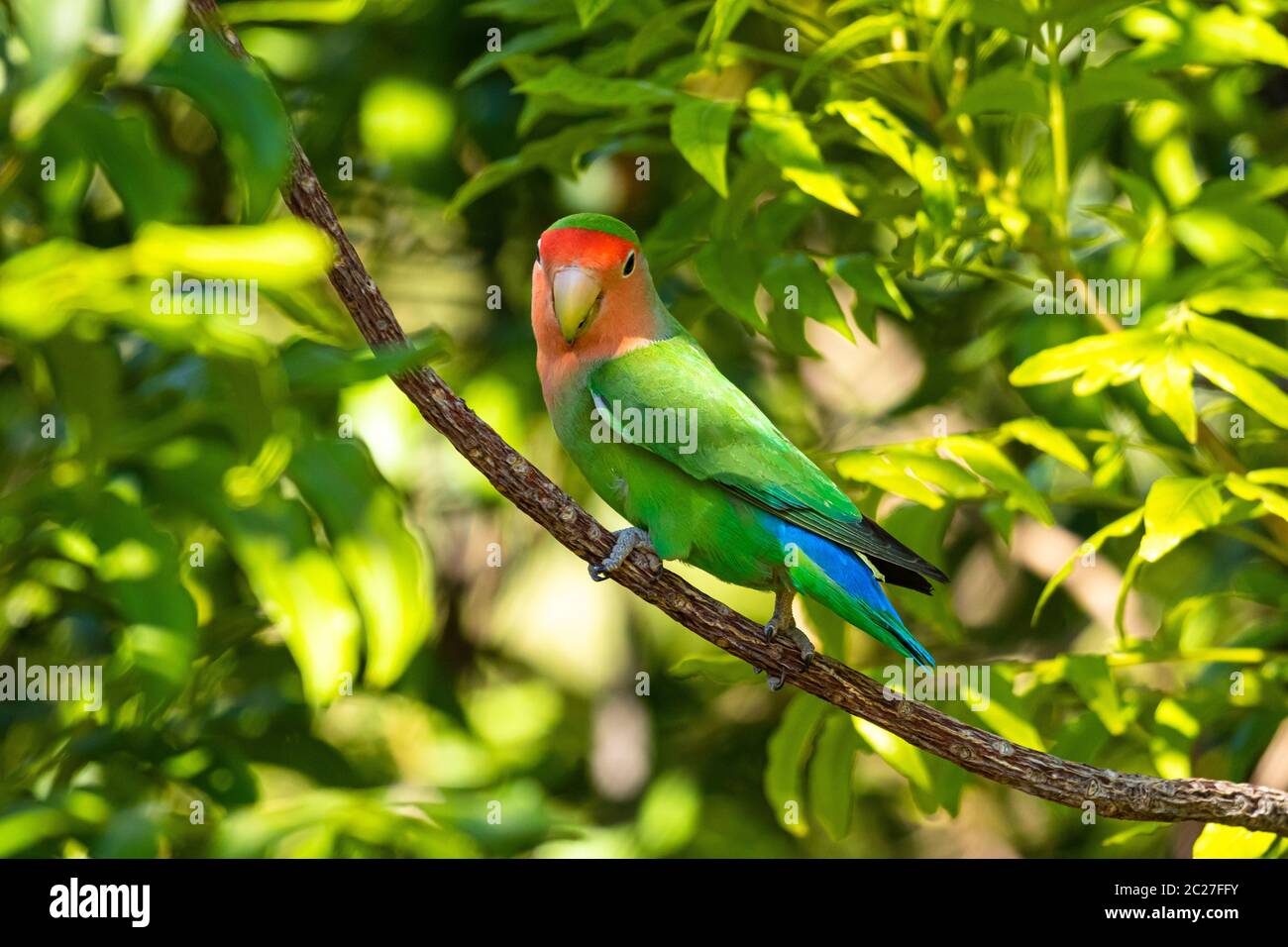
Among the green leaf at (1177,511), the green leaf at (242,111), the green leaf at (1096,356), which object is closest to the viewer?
the green leaf at (242,111)

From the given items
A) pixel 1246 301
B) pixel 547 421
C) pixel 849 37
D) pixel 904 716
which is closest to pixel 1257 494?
pixel 1246 301

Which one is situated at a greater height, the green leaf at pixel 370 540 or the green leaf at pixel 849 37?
the green leaf at pixel 849 37

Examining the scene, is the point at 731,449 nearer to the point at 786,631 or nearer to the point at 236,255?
the point at 786,631

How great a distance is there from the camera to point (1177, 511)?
2.46 meters

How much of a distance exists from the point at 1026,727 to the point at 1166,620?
49 cm

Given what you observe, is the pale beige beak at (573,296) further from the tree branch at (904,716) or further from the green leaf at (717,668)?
the green leaf at (717,668)

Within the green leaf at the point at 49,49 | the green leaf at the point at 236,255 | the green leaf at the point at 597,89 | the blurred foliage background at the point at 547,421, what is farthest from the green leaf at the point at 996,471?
the green leaf at the point at 49,49

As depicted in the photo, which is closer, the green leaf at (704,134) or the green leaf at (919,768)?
the green leaf at (704,134)

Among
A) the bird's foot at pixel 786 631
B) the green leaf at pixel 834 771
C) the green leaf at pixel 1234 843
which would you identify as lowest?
the green leaf at pixel 1234 843

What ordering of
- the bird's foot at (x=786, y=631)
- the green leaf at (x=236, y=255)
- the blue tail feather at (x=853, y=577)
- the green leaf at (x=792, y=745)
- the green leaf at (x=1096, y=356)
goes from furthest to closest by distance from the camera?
the green leaf at (x=792, y=745) < the blue tail feather at (x=853, y=577) < the bird's foot at (x=786, y=631) < the green leaf at (x=1096, y=356) < the green leaf at (x=236, y=255)

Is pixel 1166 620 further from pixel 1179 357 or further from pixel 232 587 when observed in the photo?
pixel 232 587

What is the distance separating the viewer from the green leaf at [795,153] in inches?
98.2

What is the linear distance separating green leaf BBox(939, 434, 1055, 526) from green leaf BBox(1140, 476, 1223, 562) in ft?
0.70

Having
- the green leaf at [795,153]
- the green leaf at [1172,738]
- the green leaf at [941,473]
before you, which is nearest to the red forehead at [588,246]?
the green leaf at [795,153]
